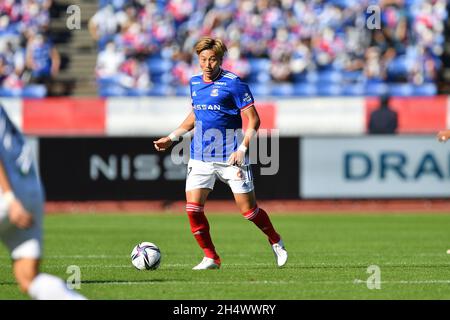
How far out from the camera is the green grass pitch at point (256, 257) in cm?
925

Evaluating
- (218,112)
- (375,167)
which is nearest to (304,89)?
(375,167)

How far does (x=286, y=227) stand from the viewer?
61.1ft

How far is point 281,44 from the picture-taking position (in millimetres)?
25766

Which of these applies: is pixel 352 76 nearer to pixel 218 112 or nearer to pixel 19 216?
pixel 218 112

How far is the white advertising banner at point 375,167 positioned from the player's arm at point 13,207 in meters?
15.9

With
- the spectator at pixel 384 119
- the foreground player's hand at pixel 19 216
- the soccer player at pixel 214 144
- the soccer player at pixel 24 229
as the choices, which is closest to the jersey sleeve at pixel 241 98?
the soccer player at pixel 214 144

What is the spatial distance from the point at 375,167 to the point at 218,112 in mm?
11371

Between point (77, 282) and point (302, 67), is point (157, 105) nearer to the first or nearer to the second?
point (302, 67)

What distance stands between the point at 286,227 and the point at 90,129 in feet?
21.3

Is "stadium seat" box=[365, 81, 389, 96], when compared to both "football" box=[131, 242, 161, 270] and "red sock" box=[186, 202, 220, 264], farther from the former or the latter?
"football" box=[131, 242, 161, 270]

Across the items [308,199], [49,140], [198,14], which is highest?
[198,14]

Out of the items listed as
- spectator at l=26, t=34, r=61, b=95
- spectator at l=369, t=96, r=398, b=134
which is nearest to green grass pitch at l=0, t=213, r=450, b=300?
spectator at l=369, t=96, r=398, b=134
